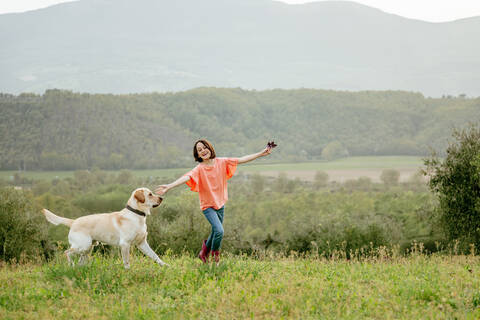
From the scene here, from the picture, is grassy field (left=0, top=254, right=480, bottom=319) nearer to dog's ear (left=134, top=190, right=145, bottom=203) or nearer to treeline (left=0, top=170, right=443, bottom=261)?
dog's ear (left=134, top=190, right=145, bottom=203)

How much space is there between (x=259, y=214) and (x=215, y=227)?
262 ft

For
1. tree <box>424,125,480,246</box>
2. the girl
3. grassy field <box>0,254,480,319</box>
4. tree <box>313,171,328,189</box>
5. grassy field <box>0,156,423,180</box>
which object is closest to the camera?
grassy field <box>0,254,480,319</box>

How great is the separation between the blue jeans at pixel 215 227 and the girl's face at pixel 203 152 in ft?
2.93

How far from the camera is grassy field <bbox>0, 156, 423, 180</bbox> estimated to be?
4867 inches

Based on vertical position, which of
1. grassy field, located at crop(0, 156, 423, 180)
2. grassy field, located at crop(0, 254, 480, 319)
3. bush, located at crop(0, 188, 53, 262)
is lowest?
grassy field, located at crop(0, 156, 423, 180)

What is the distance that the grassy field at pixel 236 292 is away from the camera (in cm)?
603

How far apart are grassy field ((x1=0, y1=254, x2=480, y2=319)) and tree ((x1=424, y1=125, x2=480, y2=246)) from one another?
15.8 m

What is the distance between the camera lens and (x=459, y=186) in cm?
2327

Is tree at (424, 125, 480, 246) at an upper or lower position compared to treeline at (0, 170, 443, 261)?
upper

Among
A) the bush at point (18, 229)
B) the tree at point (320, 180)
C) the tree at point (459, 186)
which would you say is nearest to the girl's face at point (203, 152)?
the tree at point (459, 186)

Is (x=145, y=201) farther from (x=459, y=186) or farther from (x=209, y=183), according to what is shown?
(x=459, y=186)

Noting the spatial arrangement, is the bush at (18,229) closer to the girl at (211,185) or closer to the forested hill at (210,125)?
the girl at (211,185)

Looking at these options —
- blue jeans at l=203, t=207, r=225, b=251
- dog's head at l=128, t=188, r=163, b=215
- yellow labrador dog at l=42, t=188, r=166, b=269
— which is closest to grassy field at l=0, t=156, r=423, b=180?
blue jeans at l=203, t=207, r=225, b=251

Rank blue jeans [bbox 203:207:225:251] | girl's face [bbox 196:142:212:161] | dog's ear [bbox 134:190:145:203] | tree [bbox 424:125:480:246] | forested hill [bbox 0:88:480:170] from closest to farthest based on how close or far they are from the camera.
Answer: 1. dog's ear [bbox 134:190:145:203]
2. blue jeans [bbox 203:207:225:251]
3. girl's face [bbox 196:142:212:161]
4. tree [bbox 424:125:480:246]
5. forested hill [bbox 0:88:480:170]
